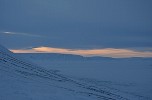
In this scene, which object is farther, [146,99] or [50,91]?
[146,99]

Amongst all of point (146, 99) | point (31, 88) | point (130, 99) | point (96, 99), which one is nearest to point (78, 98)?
point (96, 99)

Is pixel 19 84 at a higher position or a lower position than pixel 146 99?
higher

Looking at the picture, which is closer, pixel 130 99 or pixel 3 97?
pixel 3 97

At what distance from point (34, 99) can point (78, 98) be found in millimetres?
3835

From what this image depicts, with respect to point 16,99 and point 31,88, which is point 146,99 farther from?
point 16,99

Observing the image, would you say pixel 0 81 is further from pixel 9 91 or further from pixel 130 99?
pixel 130 99

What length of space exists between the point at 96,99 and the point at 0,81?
6.90 metres

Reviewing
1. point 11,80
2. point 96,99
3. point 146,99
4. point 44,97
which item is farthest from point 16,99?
point 146,99

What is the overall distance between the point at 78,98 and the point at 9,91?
15.6 ft

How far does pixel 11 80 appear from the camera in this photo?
67.5 feet

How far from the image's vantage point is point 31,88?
19.4 meters

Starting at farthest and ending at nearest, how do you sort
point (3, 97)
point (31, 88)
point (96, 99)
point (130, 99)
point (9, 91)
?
1. point (130, 99)
2. point (96, 99)
3. point (31, 88)
4. point (9, 91)
5. point (3, 97)

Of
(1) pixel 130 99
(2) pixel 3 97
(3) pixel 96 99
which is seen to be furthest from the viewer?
(1) pixel 130 99

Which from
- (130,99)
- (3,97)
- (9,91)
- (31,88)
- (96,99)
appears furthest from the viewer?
(130,99)
